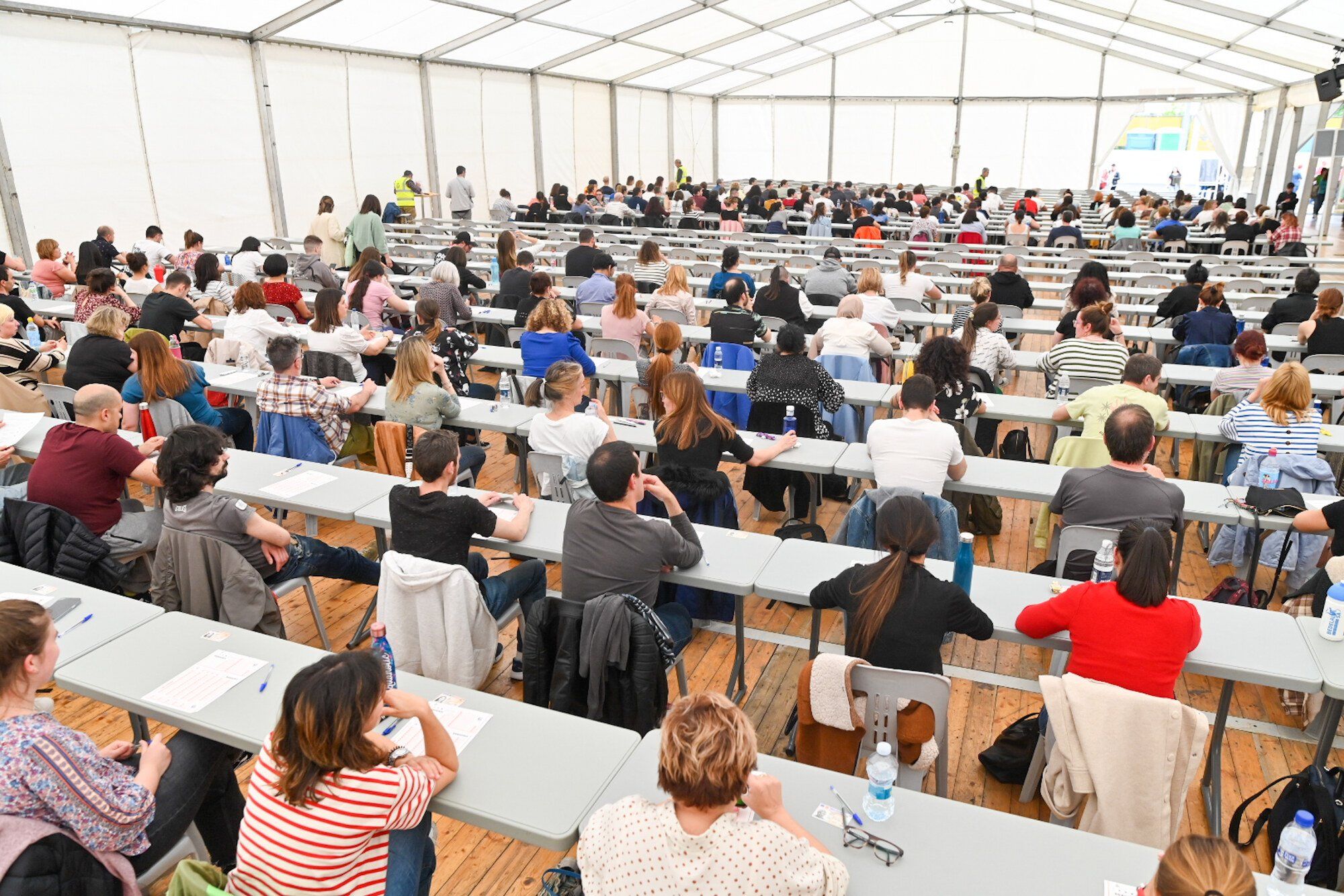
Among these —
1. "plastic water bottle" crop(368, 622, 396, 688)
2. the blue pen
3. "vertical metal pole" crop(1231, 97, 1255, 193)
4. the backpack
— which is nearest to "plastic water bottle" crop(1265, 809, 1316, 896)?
the backpack

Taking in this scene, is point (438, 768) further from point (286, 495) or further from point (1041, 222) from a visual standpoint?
point (1041, 222)

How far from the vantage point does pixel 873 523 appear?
147 inches

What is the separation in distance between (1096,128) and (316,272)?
2088 centimetres

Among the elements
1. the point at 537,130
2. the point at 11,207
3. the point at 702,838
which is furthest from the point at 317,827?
the point at 537,130

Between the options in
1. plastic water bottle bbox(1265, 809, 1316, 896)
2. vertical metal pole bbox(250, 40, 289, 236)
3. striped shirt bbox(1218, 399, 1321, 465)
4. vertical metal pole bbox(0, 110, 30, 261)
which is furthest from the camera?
vertical metal pole bbox(250, 40, 289, 236)

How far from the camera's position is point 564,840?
202 cm

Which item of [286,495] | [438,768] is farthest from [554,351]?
[438,768]

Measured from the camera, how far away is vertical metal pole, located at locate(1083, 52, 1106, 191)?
22.3m

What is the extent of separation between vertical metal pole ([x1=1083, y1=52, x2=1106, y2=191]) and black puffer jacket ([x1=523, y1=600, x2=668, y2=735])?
24242 millimetres

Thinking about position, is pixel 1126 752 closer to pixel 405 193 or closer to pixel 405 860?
pixel 405 860

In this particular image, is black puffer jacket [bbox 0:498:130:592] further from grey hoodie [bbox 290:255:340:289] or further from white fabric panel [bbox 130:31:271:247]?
white fabric panel [bbox 130:31:271:247]

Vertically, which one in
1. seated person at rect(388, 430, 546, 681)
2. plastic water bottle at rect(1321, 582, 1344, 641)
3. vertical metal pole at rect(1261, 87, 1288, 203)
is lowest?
plastic water bottle at rect(1321, 582, 1344, 641)

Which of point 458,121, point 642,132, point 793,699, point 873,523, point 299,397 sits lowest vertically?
point 793,699

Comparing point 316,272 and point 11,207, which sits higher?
point 11,207
